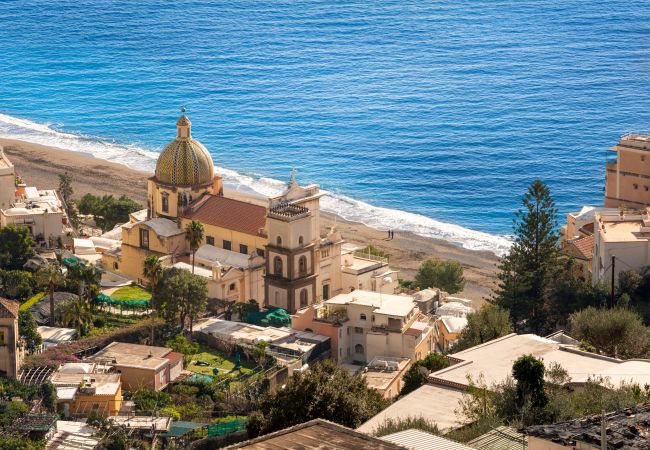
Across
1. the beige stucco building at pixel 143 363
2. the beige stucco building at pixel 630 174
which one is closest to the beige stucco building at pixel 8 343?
the beige stucco building at pixel 143 363

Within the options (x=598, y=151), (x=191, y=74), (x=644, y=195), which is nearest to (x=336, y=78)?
(x=191, y=74)

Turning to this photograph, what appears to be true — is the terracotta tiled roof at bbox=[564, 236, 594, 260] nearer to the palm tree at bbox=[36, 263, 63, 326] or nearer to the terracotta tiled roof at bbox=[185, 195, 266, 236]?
the terracotta tiled roof at bbox=[185, 195, 266, 236]

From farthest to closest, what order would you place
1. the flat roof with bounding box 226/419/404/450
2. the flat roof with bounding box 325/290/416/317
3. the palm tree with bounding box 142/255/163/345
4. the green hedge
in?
the green hedge → the flat roof with bounding box 325/290/416/317 → the palm tree with bounding box 142/255/163/345 → the flat roof with bounding box 226/419/404/450

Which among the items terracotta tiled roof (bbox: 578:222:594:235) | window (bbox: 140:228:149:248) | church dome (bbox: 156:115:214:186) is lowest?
window (bbox: 140:228:149:248)

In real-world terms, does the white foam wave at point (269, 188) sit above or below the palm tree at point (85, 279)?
above

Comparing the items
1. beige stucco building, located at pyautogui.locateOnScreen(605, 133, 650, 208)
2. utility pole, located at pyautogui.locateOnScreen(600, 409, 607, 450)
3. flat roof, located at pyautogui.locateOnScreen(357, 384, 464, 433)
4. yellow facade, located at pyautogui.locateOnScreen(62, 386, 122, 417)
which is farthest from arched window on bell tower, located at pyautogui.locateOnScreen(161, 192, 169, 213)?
utility pole, located at pyautogui.locateOnScreen(600, 409, 607, 450)

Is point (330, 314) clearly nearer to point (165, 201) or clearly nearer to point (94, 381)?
point (94, 381)

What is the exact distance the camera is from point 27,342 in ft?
214

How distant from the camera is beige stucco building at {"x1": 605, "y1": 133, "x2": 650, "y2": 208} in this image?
278ft

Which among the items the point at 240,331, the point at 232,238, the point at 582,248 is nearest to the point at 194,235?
the point at 232,238

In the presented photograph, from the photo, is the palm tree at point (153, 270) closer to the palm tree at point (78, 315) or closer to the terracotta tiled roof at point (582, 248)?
the palm tree at point (78, 315)

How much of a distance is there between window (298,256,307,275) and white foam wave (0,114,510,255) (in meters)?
29.8

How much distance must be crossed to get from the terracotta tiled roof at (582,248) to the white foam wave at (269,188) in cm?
2461

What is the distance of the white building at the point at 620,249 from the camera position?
7106cm
